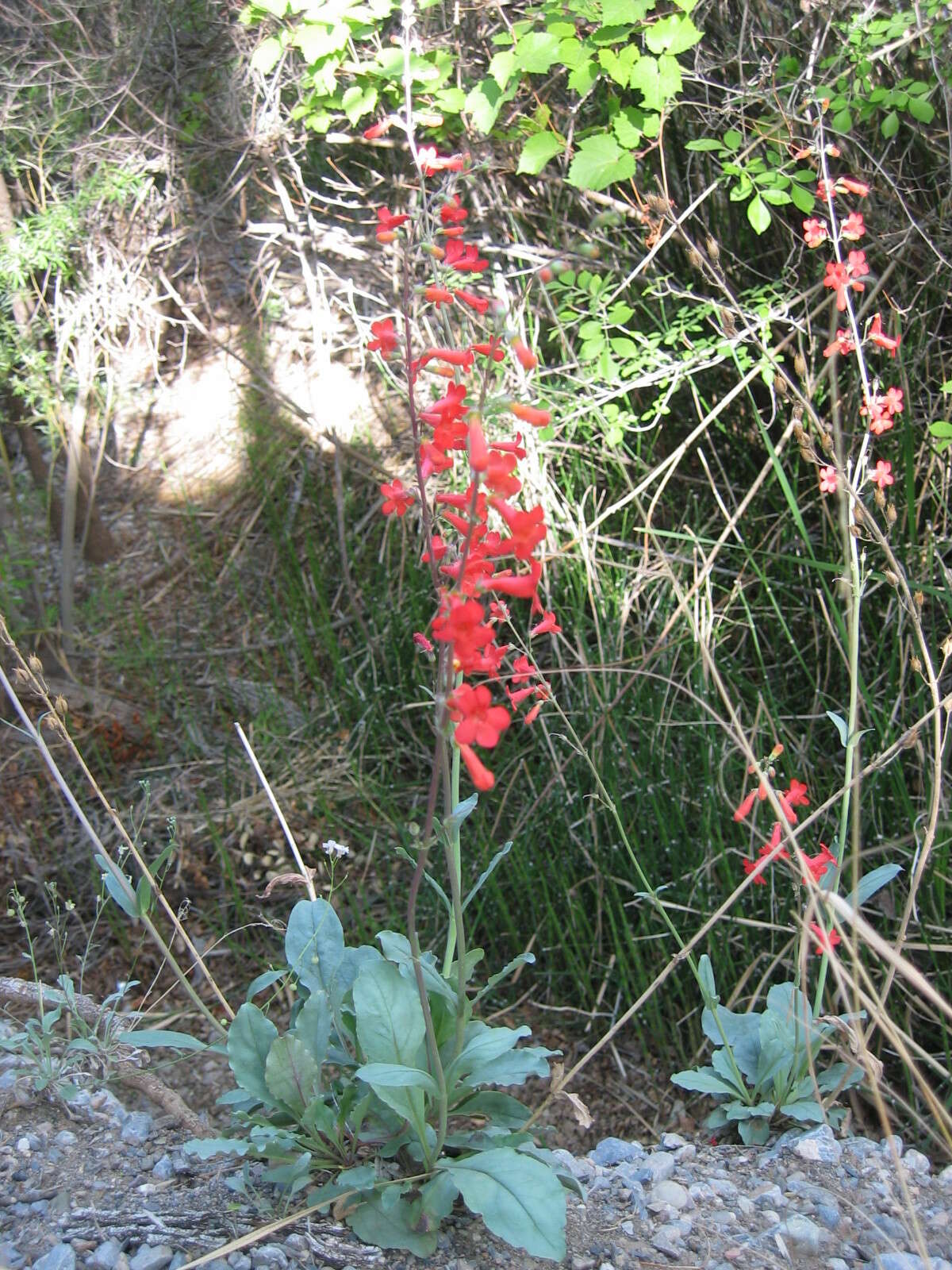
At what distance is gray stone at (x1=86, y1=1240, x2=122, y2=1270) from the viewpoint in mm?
1229

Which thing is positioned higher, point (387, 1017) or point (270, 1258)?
point (387, 1017)

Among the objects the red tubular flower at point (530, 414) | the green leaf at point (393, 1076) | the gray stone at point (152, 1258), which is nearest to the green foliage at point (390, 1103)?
A: the green leaf at point (393, 1076)

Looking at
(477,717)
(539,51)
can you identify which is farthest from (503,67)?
(477,717)

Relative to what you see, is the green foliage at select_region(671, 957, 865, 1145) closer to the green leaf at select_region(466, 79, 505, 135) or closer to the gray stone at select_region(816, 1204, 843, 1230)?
the gray stone at select_region(816, 1204, 843, 1230)

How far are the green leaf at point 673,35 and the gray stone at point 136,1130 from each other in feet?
8.32

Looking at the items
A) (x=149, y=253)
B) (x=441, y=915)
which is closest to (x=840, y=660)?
(x=441, y=915)

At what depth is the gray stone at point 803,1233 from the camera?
135 cm

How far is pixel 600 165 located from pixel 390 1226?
235 centimetres

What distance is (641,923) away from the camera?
255cm

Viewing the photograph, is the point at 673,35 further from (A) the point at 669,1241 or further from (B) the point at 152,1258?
(B) the point at 152,1258

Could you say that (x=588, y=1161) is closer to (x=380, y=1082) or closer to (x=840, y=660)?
(x=380, y=1082)

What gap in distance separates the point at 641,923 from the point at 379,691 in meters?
0.98

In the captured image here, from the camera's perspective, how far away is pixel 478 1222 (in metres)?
1.36

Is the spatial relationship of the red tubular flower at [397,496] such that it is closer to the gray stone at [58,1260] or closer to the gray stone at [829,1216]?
the gray stone at [58,1260]
